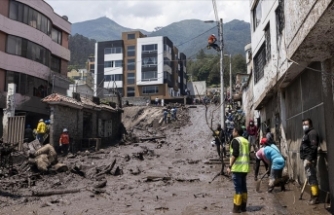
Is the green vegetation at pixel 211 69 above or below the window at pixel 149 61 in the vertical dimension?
above

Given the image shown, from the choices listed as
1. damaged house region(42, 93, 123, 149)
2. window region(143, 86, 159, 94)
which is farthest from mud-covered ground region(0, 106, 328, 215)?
window region(143, 86, 159, 94)

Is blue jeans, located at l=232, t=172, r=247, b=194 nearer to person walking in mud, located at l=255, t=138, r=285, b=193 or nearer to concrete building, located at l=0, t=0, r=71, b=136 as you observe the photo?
person walking in mud, located at l=255, t=138, r=285, b=193

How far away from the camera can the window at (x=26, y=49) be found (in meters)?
25.2

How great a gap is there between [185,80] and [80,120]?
170ft

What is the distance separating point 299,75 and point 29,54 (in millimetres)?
22613

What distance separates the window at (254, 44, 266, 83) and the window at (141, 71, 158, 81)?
40.1 meters

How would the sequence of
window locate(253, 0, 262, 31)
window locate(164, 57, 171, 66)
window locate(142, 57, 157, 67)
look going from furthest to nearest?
window locate(164, 57, 171, 66) → window locate(142, 57, 157, 67) → window locate(253, 0, 262, 31)

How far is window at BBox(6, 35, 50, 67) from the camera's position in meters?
25.2

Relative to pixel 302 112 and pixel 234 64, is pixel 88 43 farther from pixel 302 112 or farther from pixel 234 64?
pixel 302 112

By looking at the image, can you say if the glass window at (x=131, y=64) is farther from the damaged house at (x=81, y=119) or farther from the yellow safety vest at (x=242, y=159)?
the yellow safety vest at (x=242, y=159)

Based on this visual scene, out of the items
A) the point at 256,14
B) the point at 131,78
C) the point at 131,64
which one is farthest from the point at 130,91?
the point at 256,14

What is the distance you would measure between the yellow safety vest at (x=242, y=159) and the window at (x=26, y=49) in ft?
75.1

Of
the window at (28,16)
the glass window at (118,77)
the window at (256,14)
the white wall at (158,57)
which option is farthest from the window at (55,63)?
the glass window at (118,77)

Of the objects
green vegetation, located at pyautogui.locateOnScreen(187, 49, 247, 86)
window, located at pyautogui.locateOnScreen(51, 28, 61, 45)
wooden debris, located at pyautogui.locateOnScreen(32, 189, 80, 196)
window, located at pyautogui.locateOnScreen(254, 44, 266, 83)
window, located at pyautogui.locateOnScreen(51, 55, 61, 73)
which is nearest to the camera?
wooden debris, located at pyautogui.locateOnScreen(32, 189, 80, 196)
